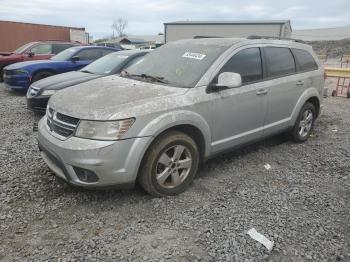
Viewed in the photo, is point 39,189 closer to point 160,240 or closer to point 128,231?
point 128,231

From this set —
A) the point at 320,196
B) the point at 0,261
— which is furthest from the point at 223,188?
the point at 0,261

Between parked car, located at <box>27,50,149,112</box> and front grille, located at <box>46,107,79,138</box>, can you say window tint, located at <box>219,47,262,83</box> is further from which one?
parked car, located at <box>27,50,149,112</box>

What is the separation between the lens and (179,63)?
4.32 m

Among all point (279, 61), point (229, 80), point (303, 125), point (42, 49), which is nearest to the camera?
point (229, 80)

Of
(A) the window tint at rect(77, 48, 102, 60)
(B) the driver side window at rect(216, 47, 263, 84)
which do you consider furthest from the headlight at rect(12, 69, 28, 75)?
(B) the driver side window at rect(216, 47, 263, 84)

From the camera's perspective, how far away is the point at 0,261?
9.06 ft

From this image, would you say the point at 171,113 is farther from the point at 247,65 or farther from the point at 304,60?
the point at 304,60

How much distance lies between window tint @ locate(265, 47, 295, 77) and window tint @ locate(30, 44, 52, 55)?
9.57 metres

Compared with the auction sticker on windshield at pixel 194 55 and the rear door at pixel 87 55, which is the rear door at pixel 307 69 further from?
the rear door at pixel 87 55

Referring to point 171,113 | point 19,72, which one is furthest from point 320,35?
point 171,113

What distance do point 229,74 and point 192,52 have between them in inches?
29.5

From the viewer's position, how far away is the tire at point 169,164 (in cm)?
353

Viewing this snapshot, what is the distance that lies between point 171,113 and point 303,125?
3115 millimetres

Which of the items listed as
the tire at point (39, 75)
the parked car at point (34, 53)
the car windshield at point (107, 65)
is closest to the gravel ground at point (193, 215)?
the car windshield at point (107, 65)
